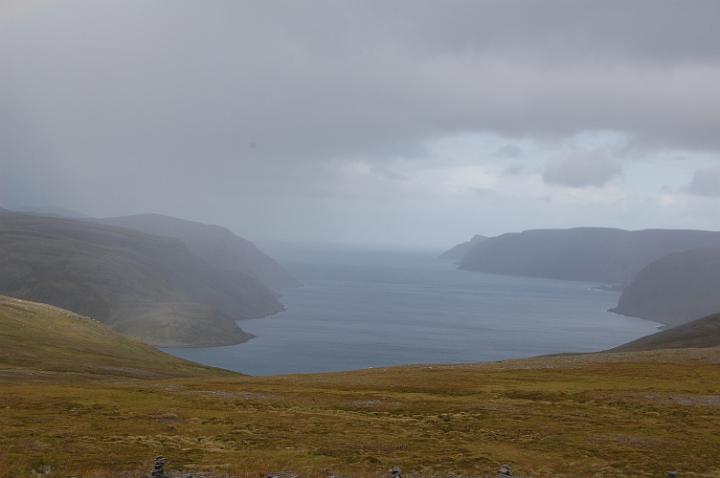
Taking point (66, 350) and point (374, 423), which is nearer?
point (374, 423)

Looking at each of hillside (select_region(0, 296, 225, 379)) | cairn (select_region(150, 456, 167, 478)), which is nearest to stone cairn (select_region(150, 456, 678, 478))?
cairn (select_region(150, 456, 167, 478))

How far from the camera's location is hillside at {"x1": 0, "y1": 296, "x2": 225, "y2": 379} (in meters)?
83.8

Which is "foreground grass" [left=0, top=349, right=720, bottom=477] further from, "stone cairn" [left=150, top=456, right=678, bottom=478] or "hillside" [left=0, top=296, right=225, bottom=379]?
"hillside" [left=0, top=296, right=225, bottom=379]

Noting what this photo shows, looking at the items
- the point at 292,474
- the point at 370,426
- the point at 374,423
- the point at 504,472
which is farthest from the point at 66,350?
the point at 504,472

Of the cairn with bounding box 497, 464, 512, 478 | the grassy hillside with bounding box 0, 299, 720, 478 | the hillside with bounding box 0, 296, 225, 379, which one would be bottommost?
the hillside with bounding box 0, 296, 225, 379

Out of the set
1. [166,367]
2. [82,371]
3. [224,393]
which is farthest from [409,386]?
[166,367]

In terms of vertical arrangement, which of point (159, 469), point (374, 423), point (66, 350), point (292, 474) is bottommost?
point (66, 350)

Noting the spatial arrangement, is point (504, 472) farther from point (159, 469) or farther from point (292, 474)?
point (159, 469)

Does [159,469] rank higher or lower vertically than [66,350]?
higher

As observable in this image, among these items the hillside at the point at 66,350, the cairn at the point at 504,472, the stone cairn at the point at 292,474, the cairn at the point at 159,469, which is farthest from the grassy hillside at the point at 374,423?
the hillside at the point at 66,350

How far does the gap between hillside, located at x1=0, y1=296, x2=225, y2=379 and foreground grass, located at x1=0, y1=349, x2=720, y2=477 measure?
11.6 m

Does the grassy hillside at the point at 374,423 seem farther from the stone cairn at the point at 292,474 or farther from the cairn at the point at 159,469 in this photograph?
the cairn at the point at 159,469

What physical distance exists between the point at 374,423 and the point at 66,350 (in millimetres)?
72508

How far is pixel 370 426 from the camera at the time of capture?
155ft
